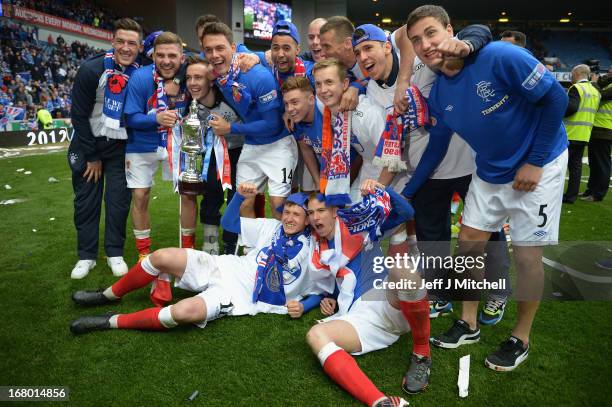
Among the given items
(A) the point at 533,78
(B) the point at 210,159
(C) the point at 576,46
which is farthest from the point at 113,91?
(C) the point at 576,46

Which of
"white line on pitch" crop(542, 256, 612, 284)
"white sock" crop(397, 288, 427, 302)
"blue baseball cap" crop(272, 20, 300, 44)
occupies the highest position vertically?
"blue baseball cap" crop(272, 20, 300, 44)

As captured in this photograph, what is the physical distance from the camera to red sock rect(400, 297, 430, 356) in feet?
7.29

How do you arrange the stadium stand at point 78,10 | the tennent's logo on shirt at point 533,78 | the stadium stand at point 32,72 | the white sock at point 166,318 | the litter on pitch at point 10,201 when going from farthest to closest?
the stadium stand at point 78,10
the stadium stand at point 32,72
the litter on pitch at point 10,201
the white sock at point 166,318
the tennent's logo on shirt at point 533,78

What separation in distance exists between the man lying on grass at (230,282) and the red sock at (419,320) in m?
0.88

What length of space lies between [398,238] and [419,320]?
668 millimetres

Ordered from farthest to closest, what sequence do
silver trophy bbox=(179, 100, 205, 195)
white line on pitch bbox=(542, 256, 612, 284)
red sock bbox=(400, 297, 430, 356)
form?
white line on pitch bbox=(542, 256, 612, 284) < silver trophy bbox=(179, 100, 205, 195) < red sock bbox=(400, 297, 430, 356)

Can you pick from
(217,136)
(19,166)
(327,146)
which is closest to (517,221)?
(327,146)

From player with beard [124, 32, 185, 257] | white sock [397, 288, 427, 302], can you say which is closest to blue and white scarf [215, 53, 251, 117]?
player with beard [124, 32, 185, 257]

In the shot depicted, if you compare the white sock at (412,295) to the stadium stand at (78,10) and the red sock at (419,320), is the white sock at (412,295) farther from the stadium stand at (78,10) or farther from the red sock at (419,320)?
the stadium stand at (78,10)

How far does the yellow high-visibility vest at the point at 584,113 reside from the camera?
6.61 meters

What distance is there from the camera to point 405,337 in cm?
283

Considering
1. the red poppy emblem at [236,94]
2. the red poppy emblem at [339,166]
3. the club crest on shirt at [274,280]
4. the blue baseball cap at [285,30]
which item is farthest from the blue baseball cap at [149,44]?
the club crest on shirt at [274,280]

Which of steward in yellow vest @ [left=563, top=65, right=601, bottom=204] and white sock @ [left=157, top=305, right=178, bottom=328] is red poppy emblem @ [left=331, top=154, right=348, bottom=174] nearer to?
white sock @ [left=157, top=305, right=178, bottom=328]

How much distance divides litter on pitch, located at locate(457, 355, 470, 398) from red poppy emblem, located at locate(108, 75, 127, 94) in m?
3.21
